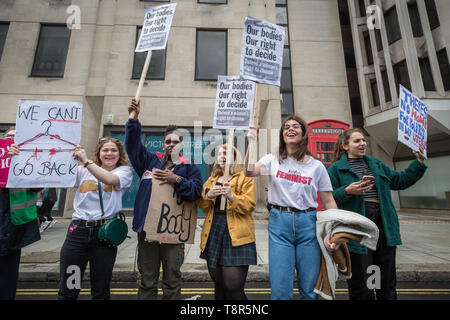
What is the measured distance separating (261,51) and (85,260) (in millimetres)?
3095

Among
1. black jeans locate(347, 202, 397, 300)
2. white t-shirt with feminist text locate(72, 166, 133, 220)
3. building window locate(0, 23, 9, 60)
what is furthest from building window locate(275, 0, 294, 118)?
building window locate(0, 23, 9, 60)

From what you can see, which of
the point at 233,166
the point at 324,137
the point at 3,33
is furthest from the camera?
the point at 3,33

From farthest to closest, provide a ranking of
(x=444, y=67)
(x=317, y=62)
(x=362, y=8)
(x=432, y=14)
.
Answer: (x=362, y=8), (x=317, y=62), (x=432, y=14), (x=444, y=67)

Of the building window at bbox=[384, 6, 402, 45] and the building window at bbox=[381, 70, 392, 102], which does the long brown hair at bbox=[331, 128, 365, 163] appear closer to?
the building window at bbox=[381, 70, 392, 102]

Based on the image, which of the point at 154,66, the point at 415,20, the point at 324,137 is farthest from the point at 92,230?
the point at 415,20

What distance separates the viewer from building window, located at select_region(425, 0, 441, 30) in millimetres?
10789

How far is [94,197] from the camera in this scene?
241 centimetres

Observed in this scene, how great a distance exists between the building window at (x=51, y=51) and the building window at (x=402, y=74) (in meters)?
16.3

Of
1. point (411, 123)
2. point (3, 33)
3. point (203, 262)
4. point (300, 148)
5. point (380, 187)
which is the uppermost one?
point (3, 33)

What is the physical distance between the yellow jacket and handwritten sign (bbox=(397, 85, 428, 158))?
2061 millimetres

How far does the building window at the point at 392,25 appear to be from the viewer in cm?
1168

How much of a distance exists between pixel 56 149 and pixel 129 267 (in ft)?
8.72

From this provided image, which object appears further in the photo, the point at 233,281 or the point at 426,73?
the point at 426,73

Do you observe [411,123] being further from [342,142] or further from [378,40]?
[378,40]
